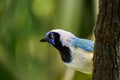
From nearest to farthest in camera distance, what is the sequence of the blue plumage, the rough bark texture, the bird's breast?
the rough bark texture, the bird's breast, the blue plumage

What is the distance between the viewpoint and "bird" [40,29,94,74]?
2830mm

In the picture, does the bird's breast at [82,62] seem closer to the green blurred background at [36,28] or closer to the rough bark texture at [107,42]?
the green blurred background at [36,28]

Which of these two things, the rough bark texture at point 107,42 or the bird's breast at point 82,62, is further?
the bird's breast at point 82,62

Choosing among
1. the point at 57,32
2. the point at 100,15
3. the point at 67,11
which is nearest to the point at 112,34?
the point at 100,15

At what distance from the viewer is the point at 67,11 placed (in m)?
3.32

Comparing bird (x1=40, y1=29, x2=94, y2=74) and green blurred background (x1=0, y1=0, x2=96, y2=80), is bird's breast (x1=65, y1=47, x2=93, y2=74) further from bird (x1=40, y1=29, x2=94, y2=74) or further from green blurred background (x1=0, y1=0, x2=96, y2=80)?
green blurred background (x1=0, y1=0, x2=96, y2=80)

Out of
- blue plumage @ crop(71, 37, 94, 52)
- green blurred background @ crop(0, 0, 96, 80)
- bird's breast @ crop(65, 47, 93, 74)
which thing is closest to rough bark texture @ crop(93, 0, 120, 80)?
bird's breast @ crop(65, 47, 93, 74)

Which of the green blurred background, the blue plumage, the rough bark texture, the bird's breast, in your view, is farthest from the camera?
the green blurred background

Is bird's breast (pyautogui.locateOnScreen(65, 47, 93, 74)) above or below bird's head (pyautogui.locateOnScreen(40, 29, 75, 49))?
below

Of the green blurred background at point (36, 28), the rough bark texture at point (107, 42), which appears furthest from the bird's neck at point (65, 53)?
the rough bark texture at point (107, 42)

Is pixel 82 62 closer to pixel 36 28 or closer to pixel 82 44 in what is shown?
pixel 82 44

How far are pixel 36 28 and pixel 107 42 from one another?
1.55 metres

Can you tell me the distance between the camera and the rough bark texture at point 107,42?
188 centimetres

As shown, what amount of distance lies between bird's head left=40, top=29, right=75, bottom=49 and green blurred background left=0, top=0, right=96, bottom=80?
0.28 meters
